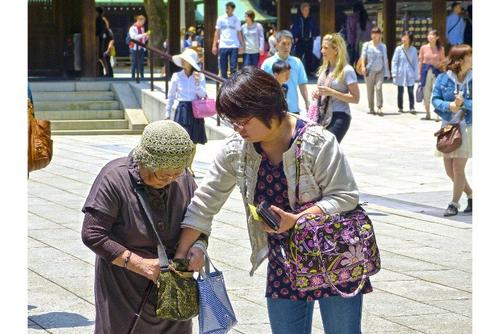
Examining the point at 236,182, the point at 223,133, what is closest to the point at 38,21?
the point at 223,133

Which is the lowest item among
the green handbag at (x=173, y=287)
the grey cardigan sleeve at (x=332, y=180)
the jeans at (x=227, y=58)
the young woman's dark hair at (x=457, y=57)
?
the green handbag at (x=173, y=287)

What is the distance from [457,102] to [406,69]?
1343cm

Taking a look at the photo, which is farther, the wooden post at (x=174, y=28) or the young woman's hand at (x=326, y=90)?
the wooden post at (x=174, y=28)

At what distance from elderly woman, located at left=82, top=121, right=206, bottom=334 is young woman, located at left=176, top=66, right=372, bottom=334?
10cm

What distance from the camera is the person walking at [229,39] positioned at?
82.4ft

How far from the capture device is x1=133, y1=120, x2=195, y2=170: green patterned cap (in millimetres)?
4441

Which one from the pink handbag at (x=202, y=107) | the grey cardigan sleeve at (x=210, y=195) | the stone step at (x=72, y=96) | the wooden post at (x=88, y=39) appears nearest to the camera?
the grey cardigan sleeve at (x=210, y=195)

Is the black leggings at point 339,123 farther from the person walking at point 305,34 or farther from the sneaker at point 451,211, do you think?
the person walking at point 305,34

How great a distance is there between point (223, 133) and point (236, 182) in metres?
15.1

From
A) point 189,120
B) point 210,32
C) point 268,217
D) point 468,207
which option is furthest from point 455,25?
point 268,217

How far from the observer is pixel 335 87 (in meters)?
11.0

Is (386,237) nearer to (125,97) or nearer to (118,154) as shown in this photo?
(118,154)

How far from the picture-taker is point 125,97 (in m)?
24.0

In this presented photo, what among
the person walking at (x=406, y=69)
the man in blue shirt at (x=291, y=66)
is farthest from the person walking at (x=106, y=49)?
the man in blue shirt at (x=291, y=66)
